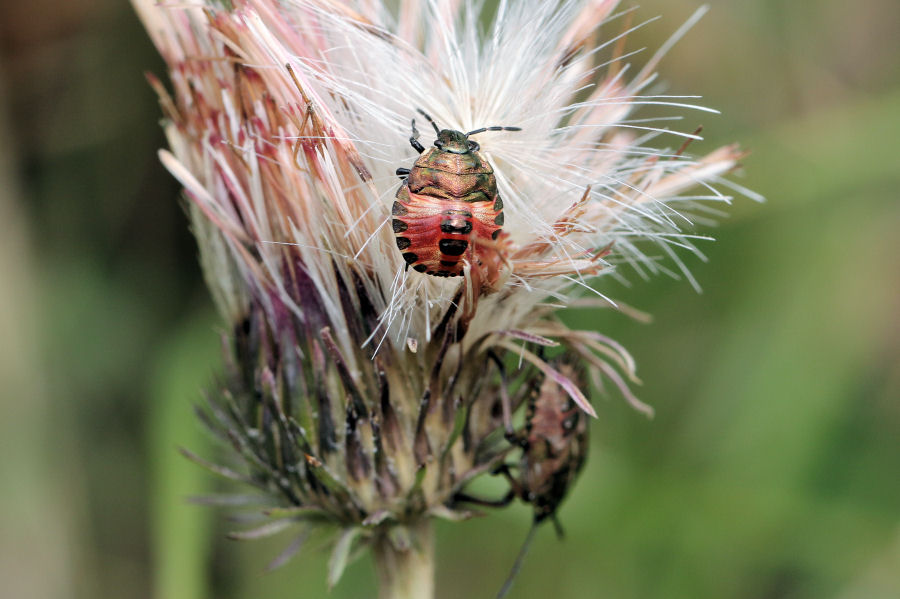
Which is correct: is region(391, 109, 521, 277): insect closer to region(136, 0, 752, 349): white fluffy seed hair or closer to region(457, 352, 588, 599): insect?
region(136, 0, 752, 349): white fluffy seed hair

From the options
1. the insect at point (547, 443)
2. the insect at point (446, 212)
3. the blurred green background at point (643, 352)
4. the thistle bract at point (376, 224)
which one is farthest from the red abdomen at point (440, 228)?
the blurred green background at point (643, 352)

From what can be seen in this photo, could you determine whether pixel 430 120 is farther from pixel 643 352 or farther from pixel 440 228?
pixel 643 352

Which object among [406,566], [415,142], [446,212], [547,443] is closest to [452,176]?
[446,212]

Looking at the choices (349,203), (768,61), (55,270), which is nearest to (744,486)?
(768,61)

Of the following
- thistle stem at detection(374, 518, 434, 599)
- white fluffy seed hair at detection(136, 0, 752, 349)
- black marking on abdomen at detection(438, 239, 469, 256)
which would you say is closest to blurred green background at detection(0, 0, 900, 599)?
thistle stem at detection(374, 518, 434, 599)

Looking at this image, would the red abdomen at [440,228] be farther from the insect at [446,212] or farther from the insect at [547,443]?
the insect at [547,443]

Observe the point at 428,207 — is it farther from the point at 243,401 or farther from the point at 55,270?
the point at 55,270
